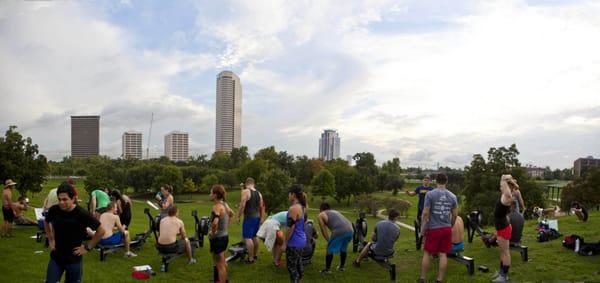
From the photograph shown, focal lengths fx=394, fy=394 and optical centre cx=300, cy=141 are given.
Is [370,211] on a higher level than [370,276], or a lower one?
lower

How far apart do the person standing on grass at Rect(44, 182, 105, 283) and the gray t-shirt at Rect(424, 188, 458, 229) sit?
5.09 metres

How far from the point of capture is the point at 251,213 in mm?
8438

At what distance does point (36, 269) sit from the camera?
7980 mm

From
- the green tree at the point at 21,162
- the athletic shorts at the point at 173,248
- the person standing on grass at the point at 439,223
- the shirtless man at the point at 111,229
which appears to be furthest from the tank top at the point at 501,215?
the green tree at the point at 21,162

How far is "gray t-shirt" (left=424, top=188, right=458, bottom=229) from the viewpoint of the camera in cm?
669

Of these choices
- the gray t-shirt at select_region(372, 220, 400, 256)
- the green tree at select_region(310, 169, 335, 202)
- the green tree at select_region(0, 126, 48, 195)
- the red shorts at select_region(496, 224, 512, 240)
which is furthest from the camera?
the green tree at select_region(310, 169, 335, 202)

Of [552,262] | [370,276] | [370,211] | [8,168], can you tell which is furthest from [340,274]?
[370,211]

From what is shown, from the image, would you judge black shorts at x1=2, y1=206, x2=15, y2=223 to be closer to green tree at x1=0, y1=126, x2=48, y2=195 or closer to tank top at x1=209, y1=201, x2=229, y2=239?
tank top at x1=209, y1=201, x2=229, y2=239

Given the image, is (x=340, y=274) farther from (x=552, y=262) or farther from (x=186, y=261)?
(x=552, y=262)

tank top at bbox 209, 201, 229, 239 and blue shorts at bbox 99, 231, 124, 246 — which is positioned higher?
tank top at bbox 209, 201, 229, 239

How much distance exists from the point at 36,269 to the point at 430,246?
25.3 ft

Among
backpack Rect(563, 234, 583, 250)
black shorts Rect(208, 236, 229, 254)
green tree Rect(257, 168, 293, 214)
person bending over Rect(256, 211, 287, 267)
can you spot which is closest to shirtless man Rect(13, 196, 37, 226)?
person bending over Rect(256, 211, 287, 267)

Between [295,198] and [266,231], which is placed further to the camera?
[266,231]

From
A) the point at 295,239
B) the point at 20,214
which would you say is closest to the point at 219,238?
the point at 295,239
